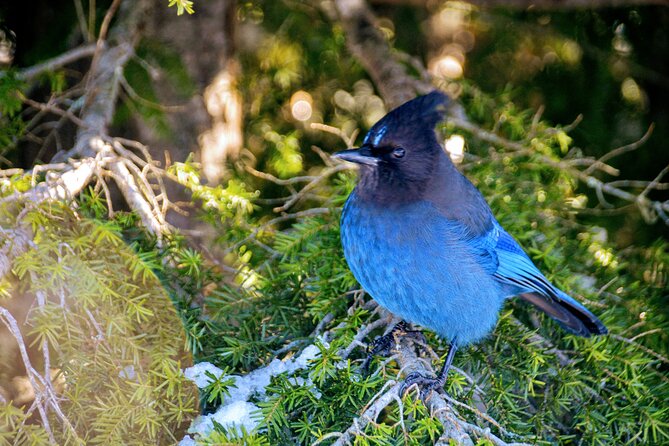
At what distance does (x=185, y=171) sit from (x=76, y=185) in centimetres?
39

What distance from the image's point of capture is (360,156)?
2.58 meters

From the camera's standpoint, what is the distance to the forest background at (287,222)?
2.07 metres

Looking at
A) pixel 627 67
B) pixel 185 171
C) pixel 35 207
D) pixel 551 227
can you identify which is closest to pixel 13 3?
pixel 185 171

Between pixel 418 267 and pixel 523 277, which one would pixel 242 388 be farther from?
pixel 523 277

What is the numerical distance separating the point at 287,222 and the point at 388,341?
1460 millimetres

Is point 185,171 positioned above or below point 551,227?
above

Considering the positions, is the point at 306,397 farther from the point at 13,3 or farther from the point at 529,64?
the point at 529,64

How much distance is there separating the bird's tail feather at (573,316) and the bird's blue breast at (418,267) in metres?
0.24

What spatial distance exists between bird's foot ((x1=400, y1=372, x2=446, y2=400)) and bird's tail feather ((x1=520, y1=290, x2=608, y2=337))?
63 cm

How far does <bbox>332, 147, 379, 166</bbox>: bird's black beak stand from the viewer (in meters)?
2.57

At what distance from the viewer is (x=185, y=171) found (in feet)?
8.66

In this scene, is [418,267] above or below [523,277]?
above

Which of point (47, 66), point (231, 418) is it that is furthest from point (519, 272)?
point (47, 66)

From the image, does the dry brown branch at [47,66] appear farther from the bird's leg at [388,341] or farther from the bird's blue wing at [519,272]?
the bird's blue wing at [519,272]
